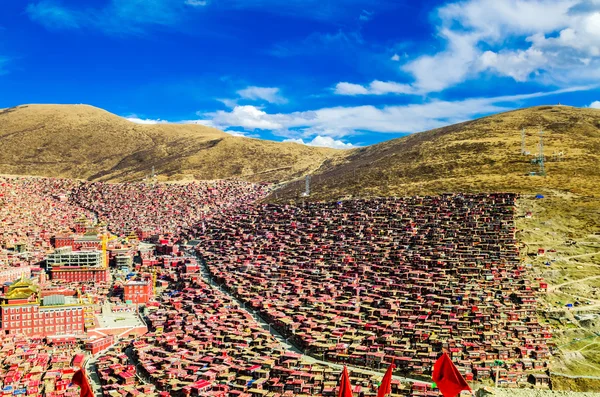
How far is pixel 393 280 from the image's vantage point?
61.0 meters

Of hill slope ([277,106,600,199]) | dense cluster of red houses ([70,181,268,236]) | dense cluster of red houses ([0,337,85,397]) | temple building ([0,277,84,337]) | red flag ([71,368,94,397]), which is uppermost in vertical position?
hill slope ([277,106,600,199])

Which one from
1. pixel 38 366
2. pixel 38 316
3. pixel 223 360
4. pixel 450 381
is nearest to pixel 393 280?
pixel 223 360

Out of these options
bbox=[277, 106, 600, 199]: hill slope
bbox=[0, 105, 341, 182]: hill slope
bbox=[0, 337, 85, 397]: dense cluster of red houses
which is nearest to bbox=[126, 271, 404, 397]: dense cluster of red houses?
bbox=[0, 337, 85, 397]: dense cluster of red houses

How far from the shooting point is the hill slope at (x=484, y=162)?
285 feet

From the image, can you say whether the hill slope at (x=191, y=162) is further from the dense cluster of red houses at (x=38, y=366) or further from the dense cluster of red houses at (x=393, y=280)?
the dense cluster of red houses at (x=38, y=366)

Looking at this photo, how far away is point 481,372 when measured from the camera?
41.2m

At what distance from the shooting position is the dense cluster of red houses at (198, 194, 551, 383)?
45312 mm

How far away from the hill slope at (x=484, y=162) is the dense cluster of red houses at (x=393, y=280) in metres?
8.38

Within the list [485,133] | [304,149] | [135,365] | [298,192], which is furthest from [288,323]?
[304,149]

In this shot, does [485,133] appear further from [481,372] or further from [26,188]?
[26,188]

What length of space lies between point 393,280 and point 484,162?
46775 mm

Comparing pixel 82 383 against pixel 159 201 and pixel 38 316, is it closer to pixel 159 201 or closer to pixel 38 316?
pixel 38 316

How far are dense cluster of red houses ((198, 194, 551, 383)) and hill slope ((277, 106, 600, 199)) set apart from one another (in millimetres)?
8382

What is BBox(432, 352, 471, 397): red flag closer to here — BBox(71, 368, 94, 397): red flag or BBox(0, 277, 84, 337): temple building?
BBox(71, 368, 94, 397): red flag
